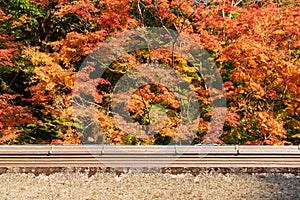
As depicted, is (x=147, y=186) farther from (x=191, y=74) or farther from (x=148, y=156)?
(x=191, y=74)

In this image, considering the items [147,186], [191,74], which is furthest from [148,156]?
[191,74]

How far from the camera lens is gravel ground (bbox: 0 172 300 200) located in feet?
15.2

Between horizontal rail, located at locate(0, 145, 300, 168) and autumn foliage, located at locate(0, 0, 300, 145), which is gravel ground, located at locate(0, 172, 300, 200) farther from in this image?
autumn foliage, located at locate(0, 0, 300, 145)

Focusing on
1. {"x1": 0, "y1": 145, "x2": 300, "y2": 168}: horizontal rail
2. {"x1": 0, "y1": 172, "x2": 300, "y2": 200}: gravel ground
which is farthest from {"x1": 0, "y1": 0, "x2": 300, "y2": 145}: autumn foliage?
{"x1": 0, "y1": 172, "x2": 300, "y2": 200}: gravel ground

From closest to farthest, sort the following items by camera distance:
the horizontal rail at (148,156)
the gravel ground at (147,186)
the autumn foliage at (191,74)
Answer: the gravel ground at (147,186) → the horizontal rail at (148,156) → the autumn foliage at (191,74)

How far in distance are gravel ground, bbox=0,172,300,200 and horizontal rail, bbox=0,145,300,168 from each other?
0.14 metres

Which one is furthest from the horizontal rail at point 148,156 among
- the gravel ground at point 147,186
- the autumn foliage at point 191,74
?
the autumn foliage at point 191,74

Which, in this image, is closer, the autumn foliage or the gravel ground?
the gravel ground

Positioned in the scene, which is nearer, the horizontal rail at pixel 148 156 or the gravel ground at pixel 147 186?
the gravel ground at pixel 147 186

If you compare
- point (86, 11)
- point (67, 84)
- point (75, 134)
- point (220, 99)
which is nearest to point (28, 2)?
point (86, 11)

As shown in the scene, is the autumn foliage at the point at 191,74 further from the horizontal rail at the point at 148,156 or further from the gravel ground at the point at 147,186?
the gravel ground at the point at 147,186

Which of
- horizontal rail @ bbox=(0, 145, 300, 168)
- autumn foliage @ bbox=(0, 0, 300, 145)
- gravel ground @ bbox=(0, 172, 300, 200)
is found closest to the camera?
gravel ground @ bbox=(0, 172, 300, 200)

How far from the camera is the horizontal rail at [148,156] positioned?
15.7 ft

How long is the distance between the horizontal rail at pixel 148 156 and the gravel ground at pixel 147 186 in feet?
0.47
